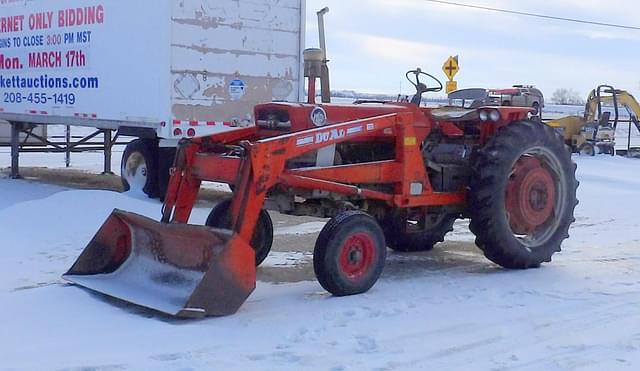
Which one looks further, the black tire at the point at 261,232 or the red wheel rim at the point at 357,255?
the black tire at the point at 261,232

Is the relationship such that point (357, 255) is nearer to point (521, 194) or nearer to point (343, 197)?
point (343, 197)

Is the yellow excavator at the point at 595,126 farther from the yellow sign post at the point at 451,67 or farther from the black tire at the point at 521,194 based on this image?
the black tire at the point at 521,194

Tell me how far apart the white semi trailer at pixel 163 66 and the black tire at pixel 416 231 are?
4670mm

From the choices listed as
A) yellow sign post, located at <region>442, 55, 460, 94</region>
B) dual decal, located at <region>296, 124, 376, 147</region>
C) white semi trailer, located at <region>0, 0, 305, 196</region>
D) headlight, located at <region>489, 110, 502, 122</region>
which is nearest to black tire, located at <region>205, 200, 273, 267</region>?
dual decal, located at <region>296, 124, 376, 147</region>

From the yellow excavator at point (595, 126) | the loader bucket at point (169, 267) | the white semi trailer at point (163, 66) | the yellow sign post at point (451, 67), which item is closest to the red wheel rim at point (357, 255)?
the loader bucket at point (169, 267)

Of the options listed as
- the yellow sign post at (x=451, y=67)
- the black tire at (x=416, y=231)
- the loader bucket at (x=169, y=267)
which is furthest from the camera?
the yellow sign post at (x=451, y=67)

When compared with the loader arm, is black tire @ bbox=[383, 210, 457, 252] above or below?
below

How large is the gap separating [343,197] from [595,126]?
817 inches

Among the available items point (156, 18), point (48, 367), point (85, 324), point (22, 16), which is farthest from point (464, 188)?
point (22, 16)

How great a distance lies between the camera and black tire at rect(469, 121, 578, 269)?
26.4ft

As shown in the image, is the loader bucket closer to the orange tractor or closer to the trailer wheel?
the orange tractor

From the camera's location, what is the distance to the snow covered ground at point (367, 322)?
18.2ft

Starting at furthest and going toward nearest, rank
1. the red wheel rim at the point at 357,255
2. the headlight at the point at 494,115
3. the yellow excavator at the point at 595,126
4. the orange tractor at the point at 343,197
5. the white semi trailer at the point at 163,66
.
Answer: the yellow excavator at the point at 595,126
the white semi trailer at the point at 163,66
the headlight at the point at 494,115
the red wheel rim at the point at 357,255
the orange tractor at the point at 343,197

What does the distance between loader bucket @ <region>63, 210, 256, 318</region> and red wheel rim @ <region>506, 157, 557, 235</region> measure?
300 centimetres
